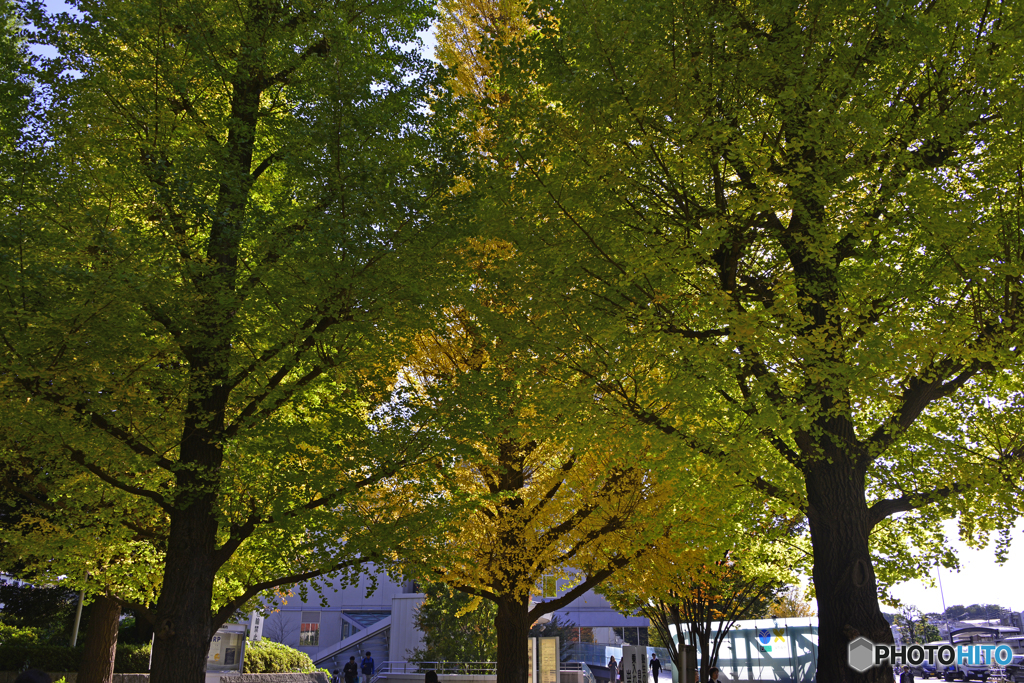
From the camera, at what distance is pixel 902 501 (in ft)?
27.8

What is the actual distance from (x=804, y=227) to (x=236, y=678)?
1786cm

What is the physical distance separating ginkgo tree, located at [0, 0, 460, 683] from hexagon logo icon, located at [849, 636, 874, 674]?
521 centimetres

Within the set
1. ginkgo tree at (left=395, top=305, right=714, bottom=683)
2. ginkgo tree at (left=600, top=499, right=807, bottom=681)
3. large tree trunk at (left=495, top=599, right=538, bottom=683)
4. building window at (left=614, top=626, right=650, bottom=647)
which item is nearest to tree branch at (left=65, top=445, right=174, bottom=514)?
ginkgo tree at (left=395, top=305, right=714, bottom=683)

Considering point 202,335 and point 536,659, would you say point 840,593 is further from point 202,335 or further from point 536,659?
point 536,659

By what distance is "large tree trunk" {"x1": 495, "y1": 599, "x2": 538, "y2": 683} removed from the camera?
1234 cm

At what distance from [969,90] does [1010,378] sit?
4036 mm

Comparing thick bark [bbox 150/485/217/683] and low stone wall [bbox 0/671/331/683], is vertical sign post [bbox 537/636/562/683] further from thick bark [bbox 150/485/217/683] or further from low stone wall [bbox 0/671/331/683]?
thick bark [bbox 150/485/217/683]

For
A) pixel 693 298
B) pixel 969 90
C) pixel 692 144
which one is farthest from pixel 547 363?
pixel 969 90

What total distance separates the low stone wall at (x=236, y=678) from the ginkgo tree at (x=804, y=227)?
46.5ft

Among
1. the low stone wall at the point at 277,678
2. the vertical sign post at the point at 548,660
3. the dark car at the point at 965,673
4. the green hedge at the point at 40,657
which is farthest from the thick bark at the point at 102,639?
the dark car at the point at 965,673

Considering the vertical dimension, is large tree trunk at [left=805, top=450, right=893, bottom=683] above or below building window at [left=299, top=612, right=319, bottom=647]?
above

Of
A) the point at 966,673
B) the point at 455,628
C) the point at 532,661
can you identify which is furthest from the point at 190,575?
the point at 966,673

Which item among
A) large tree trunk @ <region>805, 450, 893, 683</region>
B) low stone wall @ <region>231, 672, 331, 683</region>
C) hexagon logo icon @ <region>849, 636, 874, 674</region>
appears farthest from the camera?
low stone wall @ <region>231, 672, 331, 683</region>

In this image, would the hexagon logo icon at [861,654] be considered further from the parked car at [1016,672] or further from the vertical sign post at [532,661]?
the parked car at [1016,672]
